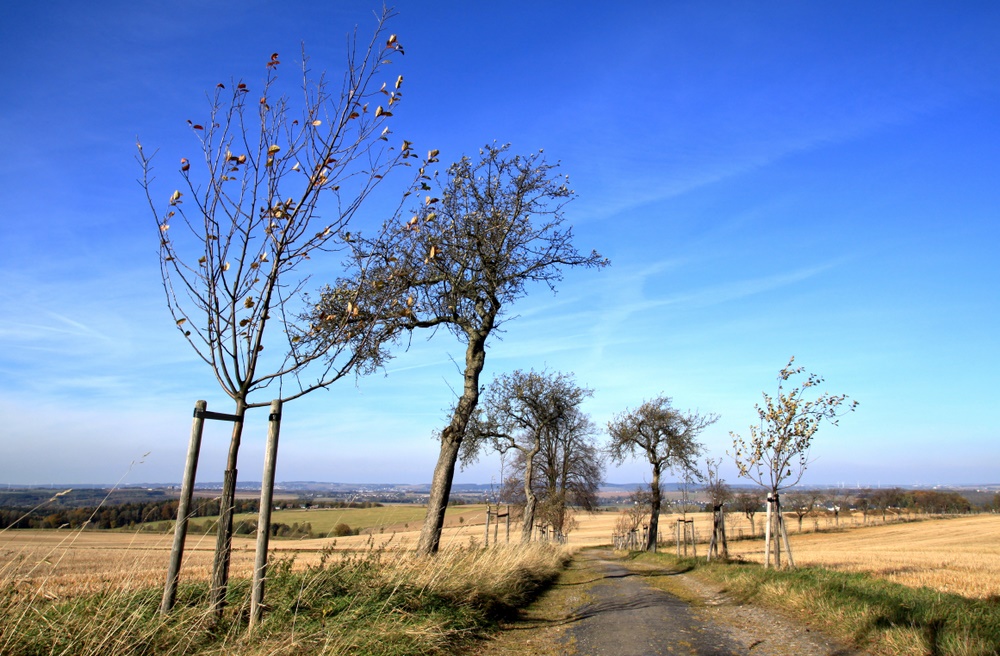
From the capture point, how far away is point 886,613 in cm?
688

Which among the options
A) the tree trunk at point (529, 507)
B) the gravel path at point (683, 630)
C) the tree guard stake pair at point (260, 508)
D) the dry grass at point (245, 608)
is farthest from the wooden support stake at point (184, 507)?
the tree trunk at point (529, 507)

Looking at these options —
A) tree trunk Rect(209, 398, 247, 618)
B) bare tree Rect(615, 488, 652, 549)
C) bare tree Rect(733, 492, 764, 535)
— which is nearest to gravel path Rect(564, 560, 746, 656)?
tree trunk Rect(209, 398, 247, 618)

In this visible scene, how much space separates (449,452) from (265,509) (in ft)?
17.8

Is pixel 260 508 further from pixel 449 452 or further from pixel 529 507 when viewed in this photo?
pixel 529 507

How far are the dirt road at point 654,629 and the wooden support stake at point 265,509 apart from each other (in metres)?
2.32

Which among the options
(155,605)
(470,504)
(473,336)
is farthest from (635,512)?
(155,605)

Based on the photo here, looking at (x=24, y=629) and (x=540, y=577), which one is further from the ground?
(x=24, y=629)

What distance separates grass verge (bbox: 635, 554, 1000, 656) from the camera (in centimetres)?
576

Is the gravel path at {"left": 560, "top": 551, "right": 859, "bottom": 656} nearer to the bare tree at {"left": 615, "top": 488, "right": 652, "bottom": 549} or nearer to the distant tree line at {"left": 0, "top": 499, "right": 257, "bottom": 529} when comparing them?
the distant tree line at {"left": 0, "top": 499, "right": 257, "bottom": 529}

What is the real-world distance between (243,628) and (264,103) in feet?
13.8

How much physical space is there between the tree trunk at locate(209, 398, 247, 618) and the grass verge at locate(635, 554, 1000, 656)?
20.2 ft

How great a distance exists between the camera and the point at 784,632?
7.26 m

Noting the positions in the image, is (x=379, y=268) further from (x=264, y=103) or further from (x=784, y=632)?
(x=784, y=632)

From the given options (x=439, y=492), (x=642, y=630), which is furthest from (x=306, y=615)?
(x=439, y=492)
